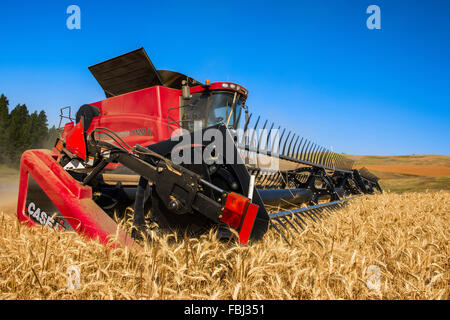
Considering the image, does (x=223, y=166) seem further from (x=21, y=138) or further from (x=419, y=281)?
(x=21, y=138)

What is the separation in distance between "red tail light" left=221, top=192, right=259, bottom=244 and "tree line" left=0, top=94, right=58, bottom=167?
30189 millimetres

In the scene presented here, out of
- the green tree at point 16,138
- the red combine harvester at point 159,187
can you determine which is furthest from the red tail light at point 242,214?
the green tree at point 16,138

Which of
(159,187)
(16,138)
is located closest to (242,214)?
(159,187)

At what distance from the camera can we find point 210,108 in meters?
4.56

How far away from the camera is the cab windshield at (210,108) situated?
452cm

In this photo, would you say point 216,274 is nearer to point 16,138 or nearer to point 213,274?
point 213,274

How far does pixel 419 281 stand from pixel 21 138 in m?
34.7

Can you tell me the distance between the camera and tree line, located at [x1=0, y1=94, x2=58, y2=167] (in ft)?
90.0

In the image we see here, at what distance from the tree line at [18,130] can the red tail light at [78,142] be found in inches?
1125

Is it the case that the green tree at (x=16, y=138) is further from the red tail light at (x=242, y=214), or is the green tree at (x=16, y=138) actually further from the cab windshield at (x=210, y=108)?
the red tail light at (x=242, y=214)

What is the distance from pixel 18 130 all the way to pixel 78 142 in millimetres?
33112

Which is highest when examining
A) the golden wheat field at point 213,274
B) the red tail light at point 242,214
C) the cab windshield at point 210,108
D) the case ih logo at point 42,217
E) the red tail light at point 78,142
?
the cab windshield at point 210,108
